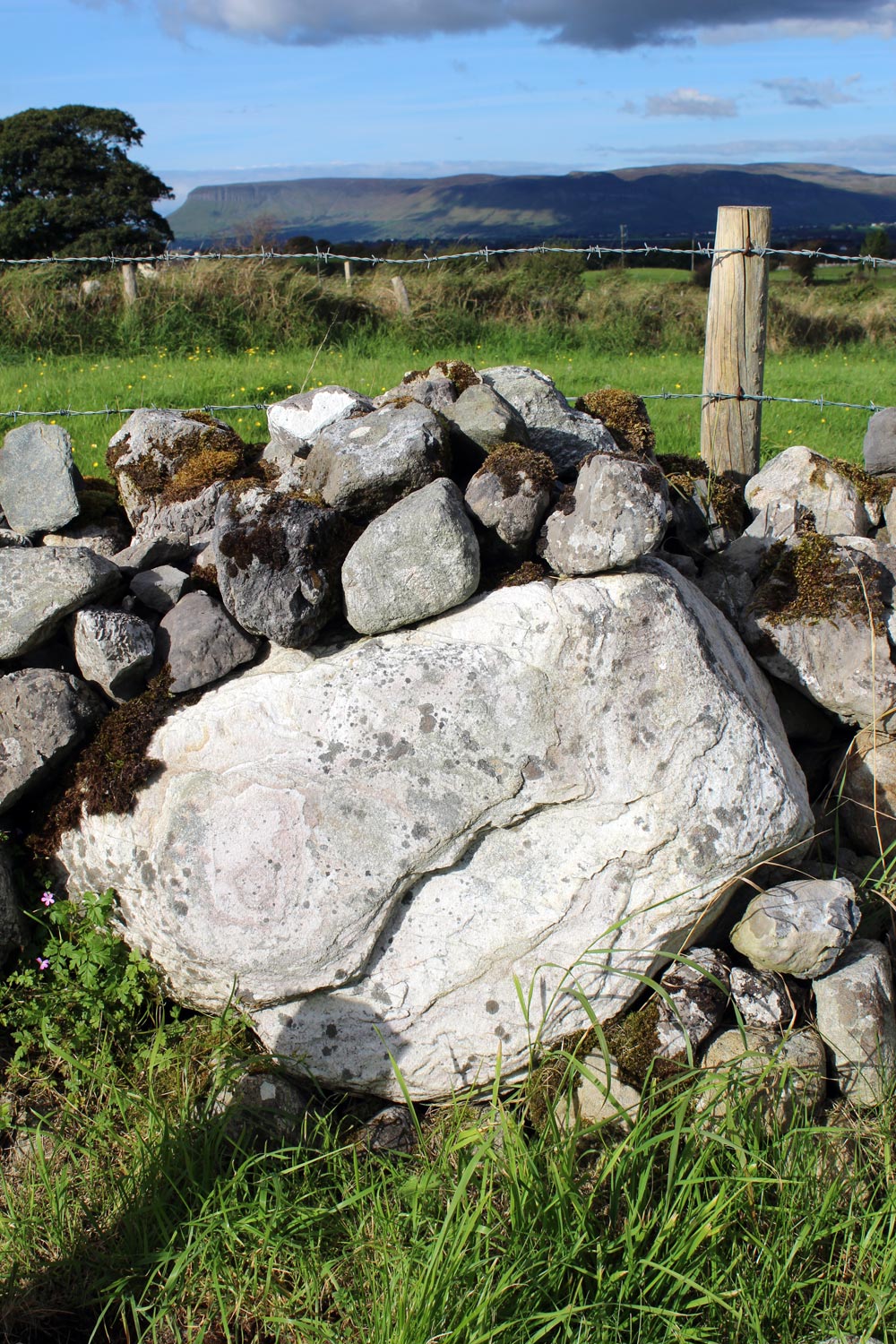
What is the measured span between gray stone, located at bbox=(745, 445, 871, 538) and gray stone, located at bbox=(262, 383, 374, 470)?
1785 millimetres

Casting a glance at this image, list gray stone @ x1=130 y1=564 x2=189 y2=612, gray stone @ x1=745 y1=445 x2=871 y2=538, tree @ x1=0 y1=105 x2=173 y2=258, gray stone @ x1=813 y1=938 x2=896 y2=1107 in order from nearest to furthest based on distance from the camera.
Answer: gray stone @ x1=813 y1=938 x2=896 y2=1107 → gray stone @ x1=130 y1=564 x2=189 y2=612 → gray stone @ x1=745 y1=445 x2=871 y2=538 → tree @ x1=0 y1=105 x2=173 y2=258

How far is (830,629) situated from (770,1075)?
1.68m

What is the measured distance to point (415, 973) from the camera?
2.97m

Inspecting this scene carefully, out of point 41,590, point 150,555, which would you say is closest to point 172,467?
point 150,555

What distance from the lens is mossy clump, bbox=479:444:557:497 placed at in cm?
322

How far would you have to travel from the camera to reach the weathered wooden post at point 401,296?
14.0 meters

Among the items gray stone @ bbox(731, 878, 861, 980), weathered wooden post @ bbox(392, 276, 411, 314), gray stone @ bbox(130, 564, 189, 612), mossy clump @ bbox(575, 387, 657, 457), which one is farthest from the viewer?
weathered wooden post @ bbox(392, 276, 411, 314)

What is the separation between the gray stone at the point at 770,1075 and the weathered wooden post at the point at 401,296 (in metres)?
12.8

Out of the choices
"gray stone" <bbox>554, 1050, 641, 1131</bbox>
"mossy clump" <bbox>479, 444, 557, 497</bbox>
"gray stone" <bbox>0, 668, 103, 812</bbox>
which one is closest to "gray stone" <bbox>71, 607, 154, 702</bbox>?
"gray stone" <bbox>0, 668, 103, 812</bbox>

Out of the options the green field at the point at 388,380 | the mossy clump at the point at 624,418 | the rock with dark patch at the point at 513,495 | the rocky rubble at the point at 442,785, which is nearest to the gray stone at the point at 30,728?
the rocky rubble at the point at 442,785

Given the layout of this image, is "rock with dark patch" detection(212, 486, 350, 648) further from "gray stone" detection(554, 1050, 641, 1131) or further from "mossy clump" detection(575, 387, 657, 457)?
"gray stone" detection(554, 1050, 641, 1131)

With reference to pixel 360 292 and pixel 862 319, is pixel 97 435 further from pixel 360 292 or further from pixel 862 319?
pixel 862 319

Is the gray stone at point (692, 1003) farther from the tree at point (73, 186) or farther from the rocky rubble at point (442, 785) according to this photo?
the tree at point (73, 186)

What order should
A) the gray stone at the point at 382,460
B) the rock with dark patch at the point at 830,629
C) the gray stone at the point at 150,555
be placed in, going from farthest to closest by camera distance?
the rock with dark patch at the point at 830,629 < the gray stone at the point at 150,555 < the gray stone at the point at 382,460
